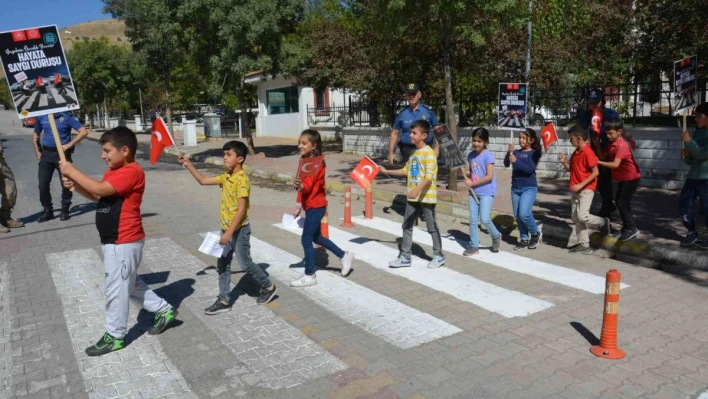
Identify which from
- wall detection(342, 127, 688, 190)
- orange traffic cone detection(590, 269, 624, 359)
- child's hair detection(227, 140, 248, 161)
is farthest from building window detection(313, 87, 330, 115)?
orange traffic cone detection(590, 269, 624, 359)

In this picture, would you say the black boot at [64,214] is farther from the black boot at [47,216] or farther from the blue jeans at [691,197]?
the blue jeans at [691,197]

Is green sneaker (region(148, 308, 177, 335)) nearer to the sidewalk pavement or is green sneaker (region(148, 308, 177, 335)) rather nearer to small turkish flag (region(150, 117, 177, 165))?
small turkish flag (region(150, 117, 177, 165))

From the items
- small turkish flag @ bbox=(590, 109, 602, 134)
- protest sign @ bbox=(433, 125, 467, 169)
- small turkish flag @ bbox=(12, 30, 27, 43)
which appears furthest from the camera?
protest sign @ bbox=(433, 125, 467, 169)

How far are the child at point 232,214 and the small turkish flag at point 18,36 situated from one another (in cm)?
211

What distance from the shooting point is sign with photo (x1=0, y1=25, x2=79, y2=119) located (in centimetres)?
571

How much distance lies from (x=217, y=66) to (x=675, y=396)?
18026mm

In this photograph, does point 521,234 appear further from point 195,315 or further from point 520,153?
point 195,315

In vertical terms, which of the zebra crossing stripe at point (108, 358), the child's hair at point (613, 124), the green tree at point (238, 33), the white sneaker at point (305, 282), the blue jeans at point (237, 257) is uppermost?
the green tree at point (238, 33)

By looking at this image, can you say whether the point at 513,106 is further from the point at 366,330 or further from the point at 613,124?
the point at 366,330

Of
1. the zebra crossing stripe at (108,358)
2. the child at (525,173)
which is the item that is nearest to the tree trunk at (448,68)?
the child at (525,173)

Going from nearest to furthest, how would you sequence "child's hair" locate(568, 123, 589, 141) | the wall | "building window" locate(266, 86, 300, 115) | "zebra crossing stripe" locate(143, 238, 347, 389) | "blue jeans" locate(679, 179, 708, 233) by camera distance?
"zebra crossing stripe" locate(143, 238, 347, 389)
"blue jeans" locate(679, 179, 708, 233)
"child's hair" locate(568, 123, 589, 141)
the wall
"building window" locate(266, 86, 300, 115)

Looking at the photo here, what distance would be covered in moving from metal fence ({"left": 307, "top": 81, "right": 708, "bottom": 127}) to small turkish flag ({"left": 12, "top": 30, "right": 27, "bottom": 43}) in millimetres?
9175

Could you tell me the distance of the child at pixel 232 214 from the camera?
5199 millimetres

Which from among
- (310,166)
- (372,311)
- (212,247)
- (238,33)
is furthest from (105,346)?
(238,33)
